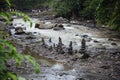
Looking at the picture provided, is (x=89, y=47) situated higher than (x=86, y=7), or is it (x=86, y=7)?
(x=86, y=7)

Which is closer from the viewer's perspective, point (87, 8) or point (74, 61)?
point (74, 61)

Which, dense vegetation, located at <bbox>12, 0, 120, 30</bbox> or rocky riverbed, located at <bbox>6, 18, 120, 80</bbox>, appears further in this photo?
dense vegetation, located at <bbox>12, 0, 120, 30</bbox>

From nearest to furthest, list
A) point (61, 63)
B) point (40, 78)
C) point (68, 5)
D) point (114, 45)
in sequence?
point (40, 78), point (61, 63), point (114, 45), point (68, 5)

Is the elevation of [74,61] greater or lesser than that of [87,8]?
lesser

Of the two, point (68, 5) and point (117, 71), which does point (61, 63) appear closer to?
point (117, 71)

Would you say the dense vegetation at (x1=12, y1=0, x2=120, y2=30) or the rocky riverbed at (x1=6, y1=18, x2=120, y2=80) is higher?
the dense vegetation at (x1=12, y1=0, x2=120, y2=30)

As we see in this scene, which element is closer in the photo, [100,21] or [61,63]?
[61,63]

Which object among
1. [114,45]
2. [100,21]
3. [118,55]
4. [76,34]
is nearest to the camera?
[118,55]

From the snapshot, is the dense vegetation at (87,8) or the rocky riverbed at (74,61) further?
the dense vegetation at (87,8)

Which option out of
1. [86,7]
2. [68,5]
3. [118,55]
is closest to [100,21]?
[118,55]

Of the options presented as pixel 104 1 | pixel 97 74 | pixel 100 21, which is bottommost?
pixel 97 74

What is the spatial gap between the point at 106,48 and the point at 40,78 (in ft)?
36.6

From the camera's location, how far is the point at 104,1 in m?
23.8

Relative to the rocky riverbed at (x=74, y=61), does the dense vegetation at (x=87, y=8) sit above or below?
above
